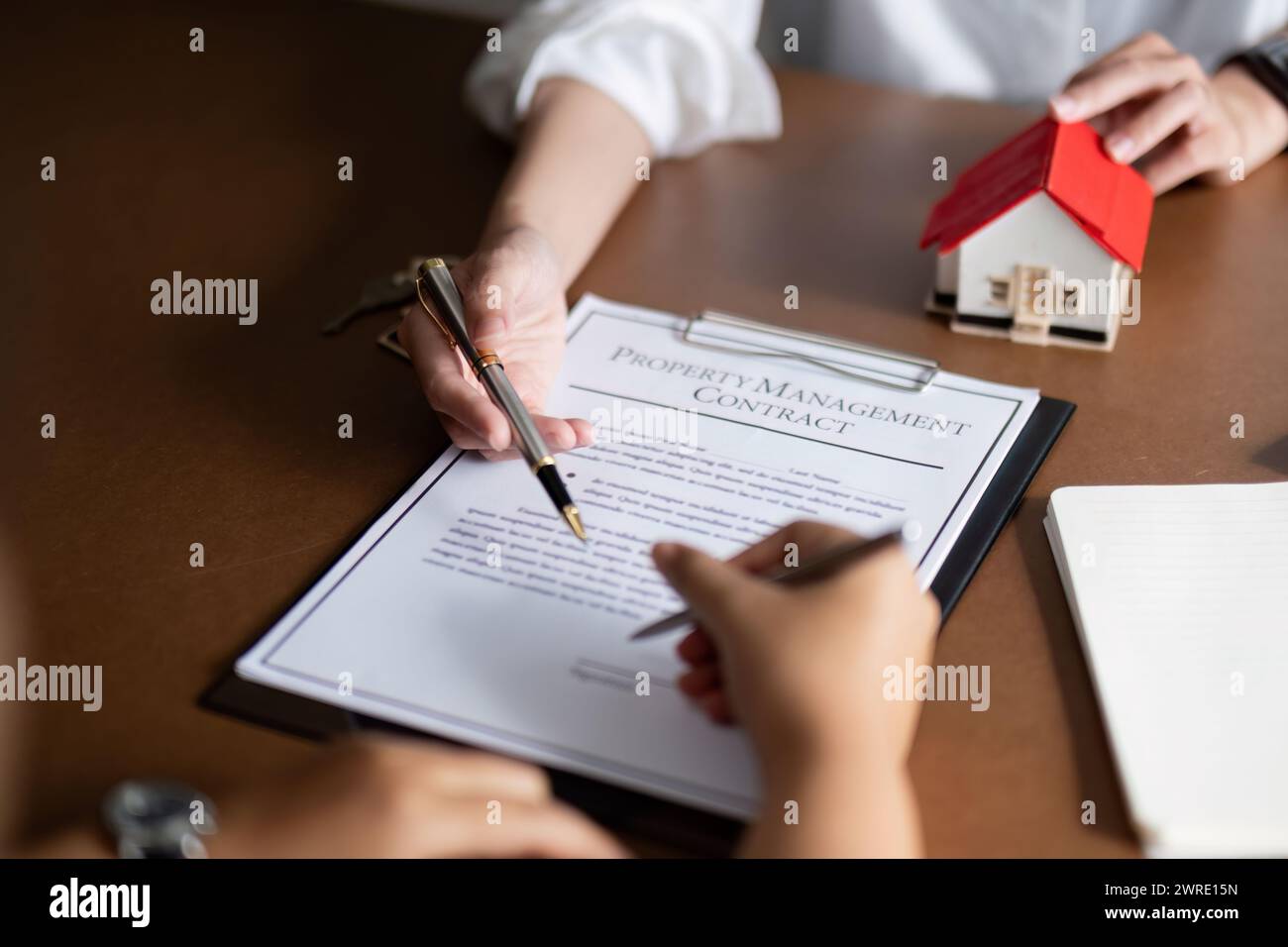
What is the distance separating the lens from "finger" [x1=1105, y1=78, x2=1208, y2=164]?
1069 mm

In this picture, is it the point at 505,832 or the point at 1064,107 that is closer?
the point at 505,832

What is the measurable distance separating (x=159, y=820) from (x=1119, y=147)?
910 millimetres

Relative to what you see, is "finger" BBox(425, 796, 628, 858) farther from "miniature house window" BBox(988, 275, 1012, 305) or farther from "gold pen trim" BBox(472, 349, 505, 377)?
"miniature house window" BBox(988, 275, 1012, 305)

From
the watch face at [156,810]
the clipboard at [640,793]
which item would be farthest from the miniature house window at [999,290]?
the watch face at [156,810]

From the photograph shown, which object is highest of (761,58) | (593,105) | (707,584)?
(761,58)

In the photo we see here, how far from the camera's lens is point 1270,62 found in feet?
4.24

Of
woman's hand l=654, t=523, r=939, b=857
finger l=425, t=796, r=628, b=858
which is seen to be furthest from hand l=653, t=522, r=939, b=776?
finger l=425, t=796, r=628, b=858

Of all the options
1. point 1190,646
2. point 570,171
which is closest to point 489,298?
point 570,171

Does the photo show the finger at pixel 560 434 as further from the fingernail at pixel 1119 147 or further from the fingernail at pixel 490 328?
the fingernail at pixel 1119 147

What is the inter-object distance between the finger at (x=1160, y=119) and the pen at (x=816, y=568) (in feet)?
1.91

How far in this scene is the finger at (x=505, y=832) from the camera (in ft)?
1.90

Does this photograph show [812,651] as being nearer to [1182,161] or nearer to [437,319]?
[437,319]

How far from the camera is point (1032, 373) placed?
3.20ft

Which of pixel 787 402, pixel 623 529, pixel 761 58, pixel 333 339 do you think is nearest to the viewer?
pixel 623 529
